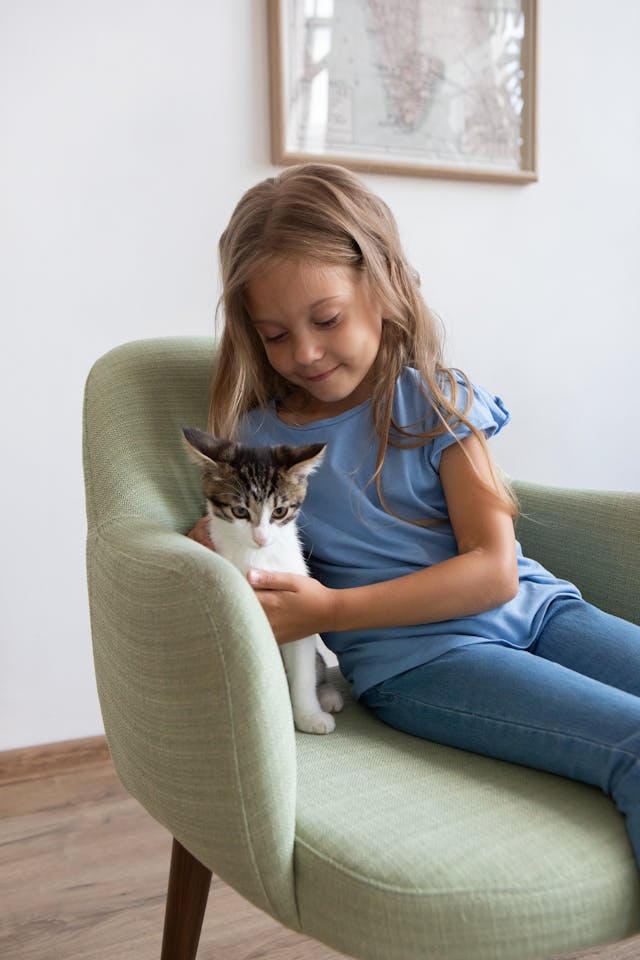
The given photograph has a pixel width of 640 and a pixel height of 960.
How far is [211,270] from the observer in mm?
1859

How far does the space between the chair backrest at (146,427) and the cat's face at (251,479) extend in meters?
0.13

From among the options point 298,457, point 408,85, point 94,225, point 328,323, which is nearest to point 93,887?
point 298,457

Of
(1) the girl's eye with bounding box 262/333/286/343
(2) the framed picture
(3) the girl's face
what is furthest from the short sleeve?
(2) the framed picture

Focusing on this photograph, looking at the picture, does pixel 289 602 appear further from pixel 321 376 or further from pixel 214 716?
pixel 321 376

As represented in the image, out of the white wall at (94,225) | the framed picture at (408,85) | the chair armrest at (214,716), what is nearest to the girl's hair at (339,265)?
the chair armrest at (214,716)

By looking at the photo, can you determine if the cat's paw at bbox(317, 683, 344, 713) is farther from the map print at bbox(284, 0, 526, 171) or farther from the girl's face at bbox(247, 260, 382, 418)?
the map print at bbox(284, 0, 526, 171)

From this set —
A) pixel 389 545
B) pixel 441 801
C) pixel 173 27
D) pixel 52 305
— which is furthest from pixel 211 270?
pixel 441 801

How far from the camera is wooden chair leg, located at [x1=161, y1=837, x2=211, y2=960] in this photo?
109 cm

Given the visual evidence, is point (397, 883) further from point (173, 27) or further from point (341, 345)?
point (173, 27)

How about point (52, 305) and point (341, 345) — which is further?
point (52, 305)

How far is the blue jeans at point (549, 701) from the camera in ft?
2.75

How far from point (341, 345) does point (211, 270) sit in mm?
801

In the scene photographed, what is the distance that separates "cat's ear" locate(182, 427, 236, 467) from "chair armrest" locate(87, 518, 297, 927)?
14 centimetres

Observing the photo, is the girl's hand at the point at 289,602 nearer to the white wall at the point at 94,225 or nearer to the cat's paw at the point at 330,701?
the cat's paw at the point at 330,701
